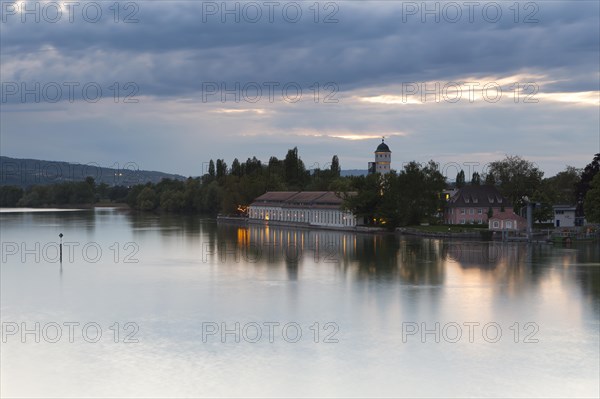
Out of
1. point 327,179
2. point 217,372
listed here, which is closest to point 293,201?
point 327,179

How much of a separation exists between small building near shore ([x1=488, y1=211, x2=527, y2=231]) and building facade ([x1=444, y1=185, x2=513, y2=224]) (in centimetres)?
637

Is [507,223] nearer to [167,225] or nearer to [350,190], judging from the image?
[350,190]

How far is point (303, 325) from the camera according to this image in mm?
15117

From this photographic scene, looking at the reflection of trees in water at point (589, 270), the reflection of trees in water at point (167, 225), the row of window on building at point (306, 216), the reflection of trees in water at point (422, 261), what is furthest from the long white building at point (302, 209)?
the reflection of trees in water at point (589, 270)

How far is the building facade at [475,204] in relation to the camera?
4550 cm

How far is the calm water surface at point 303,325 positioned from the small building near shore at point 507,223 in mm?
10501

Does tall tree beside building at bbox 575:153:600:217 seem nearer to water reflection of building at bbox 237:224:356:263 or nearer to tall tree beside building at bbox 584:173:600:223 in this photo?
tall tree beside building at bbox 584:173:600:223

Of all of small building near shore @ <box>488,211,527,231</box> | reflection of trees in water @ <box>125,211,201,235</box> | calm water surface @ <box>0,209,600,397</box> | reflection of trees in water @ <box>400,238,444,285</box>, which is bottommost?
calm water surface @ <box>0,209,600,397</box>

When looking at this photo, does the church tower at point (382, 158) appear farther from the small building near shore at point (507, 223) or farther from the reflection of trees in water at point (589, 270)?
the reflection of trees in water at point (589, 270)

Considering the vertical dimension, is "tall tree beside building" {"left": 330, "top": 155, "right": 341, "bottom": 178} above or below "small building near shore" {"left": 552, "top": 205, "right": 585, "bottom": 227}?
above

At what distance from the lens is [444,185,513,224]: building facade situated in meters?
45.5

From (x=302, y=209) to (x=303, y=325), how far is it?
127 feet

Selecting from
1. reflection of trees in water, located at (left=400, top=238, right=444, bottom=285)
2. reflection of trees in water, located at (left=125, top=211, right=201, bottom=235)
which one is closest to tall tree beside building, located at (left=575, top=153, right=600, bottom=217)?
reflection of trees in water, located at (left=400, top=238, right=444, bottom=285)

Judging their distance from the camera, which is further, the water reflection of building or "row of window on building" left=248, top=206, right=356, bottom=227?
"row of window on building" left=248, top=206, right=356, bottom=227
